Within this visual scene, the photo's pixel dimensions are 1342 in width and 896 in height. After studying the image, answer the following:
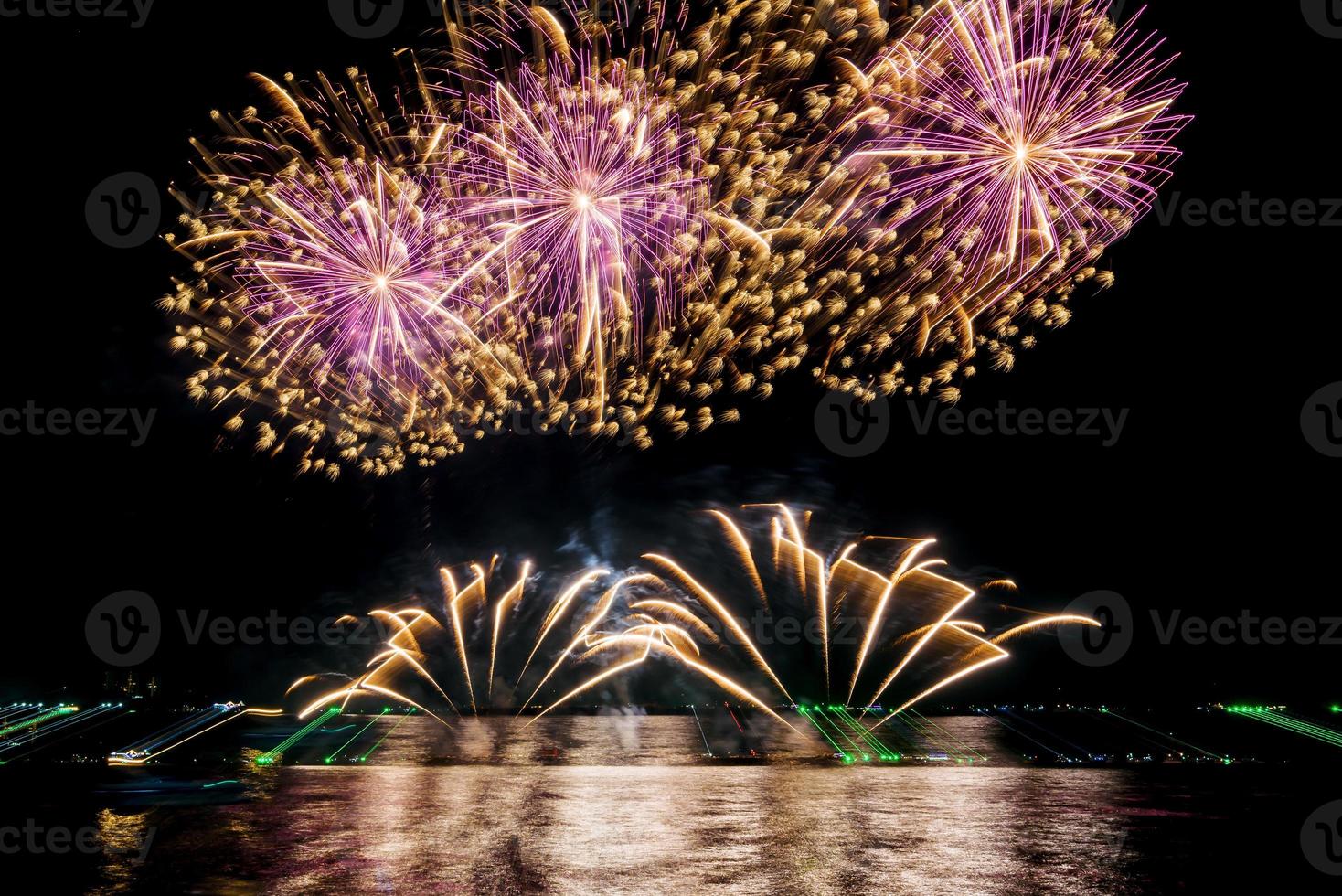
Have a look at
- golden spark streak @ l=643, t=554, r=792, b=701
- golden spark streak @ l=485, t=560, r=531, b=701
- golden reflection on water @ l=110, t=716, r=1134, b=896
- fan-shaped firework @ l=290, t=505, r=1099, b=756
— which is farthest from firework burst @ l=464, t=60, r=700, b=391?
golden reflection on water @ l=110, t=716, r=1134, b=896

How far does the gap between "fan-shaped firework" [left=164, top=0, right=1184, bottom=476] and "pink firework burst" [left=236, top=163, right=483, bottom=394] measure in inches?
1.5

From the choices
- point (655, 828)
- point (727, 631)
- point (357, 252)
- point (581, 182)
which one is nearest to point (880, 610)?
point (727, 631)

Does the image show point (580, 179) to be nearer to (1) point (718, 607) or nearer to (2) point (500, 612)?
(1) point (718, 607)

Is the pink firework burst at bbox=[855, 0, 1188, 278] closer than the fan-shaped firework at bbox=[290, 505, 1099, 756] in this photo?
Yes

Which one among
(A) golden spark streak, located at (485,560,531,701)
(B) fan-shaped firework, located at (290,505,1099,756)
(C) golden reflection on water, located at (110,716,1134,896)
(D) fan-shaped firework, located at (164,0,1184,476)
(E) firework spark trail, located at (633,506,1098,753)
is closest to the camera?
(C) golden reflection on water, located at (110,716,1134,896)

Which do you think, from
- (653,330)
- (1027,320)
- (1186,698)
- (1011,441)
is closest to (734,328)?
(653,330)

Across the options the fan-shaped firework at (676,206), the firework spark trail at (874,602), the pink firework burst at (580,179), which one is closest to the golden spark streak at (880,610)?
the firework spark trail at (874,602)

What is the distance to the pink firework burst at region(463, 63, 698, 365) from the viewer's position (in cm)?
1202

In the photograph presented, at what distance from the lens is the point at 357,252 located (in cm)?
1344

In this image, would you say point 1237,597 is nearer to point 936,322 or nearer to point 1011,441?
point 1011,441

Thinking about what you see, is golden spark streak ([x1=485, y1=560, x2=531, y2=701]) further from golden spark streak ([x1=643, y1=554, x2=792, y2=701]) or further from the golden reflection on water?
the golden reflection on water

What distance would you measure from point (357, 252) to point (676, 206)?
4712mm

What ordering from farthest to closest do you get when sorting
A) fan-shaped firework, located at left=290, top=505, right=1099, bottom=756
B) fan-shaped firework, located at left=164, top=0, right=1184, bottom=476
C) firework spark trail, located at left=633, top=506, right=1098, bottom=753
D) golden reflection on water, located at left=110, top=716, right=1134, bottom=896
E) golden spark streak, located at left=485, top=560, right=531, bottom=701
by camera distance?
1. golden spark streak, located at left=485, top=560, right=531, bottom=701
2. fan-shaped firework, located at left=290, top=505, right=1099, bottom=756
3. firework spark trail, located at left=633, top=506, right=1098, bottom=753
4. fan-shaped firework, located at left=164, top=0, right=1184, bottom=476
5. golden reflection on water, located at left=110, top=716, right=1134, bottom=896

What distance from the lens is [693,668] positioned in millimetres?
18438
